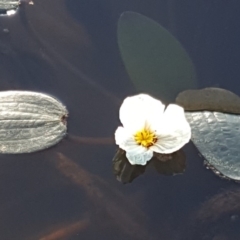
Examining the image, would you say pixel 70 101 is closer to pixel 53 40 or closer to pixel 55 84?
pixel 55 84

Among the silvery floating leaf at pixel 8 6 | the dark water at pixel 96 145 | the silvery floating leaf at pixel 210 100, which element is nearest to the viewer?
the dark water at pixel 96 145

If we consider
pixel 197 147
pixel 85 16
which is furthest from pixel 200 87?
pixel 85 16

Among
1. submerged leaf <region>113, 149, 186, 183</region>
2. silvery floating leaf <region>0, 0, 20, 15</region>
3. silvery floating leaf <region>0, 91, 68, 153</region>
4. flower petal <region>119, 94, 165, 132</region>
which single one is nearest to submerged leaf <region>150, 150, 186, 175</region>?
submerged leaf <region>113, 149, 186, 183</region>

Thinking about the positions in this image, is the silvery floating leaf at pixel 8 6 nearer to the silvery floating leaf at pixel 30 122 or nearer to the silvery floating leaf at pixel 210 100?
the silvery floating leaf at pixel 30 122

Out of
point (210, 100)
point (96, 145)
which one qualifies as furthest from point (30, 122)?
point (210, 100)

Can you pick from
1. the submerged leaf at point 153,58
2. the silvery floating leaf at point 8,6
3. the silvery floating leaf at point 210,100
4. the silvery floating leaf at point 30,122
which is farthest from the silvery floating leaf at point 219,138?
the silvery floating leaf at point 8,6

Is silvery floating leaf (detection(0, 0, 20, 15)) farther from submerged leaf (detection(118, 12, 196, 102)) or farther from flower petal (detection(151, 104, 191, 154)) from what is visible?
flower petal (detection(151, 104, 191, 154))
